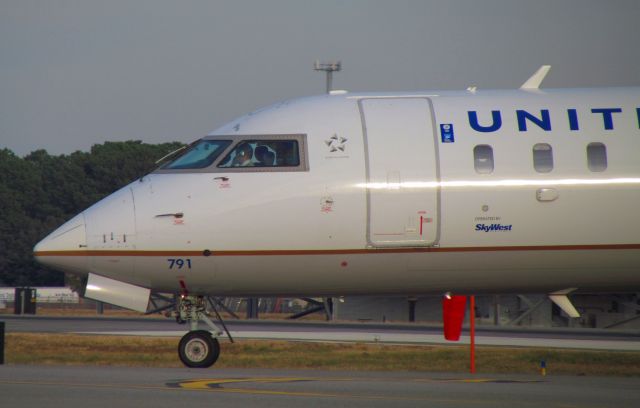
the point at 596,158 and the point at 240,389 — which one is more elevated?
the point at 596,158

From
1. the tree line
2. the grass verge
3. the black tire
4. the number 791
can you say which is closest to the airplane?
the number 791

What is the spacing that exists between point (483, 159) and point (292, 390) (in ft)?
18.3

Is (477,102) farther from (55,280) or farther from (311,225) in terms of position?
(55,280)

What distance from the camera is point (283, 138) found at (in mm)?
19781

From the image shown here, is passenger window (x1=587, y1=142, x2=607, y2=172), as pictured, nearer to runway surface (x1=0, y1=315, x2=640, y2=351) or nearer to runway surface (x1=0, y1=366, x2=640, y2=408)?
runway surface (x1=0, y1=366, x2=640, y2=408)

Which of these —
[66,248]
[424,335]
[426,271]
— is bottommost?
[424,335]

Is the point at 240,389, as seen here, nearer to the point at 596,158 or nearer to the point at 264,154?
the point at 264,154

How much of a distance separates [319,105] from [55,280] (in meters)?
94.6

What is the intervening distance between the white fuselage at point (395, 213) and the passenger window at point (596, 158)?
0.7 inches

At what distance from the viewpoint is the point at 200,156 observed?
19.9 meters

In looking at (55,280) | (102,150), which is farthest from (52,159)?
(55,280)

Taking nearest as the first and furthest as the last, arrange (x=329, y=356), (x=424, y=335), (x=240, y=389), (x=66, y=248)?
(x=240, y=389), (x=66, y=248), (x=329, y=356), (x=424, y=335)

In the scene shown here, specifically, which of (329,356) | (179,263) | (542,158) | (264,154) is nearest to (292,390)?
(179,263)

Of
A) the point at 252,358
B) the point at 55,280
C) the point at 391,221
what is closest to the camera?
the point at 391,221
